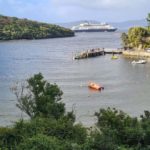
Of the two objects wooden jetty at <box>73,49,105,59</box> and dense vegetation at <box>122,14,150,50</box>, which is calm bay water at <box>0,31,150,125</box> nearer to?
wooden jetty at <box>73,49,105,59</box>

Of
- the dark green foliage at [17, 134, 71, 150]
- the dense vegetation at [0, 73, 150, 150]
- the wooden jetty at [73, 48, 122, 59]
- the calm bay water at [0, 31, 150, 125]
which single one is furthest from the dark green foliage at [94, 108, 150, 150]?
the wooden jetty at [73, 48, 122, 59]

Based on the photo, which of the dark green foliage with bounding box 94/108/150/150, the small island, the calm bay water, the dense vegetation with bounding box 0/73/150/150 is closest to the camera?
the dense vegetation with bounding box 0/73/150/150

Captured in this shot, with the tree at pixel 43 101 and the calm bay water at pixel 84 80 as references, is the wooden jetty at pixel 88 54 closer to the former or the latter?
the calm bay water at pixel 84 80

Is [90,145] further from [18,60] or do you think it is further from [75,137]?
[18,60]

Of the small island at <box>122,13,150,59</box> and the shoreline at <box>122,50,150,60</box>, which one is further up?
the small island at <box>122,13,150,59</box>

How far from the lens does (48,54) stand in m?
138

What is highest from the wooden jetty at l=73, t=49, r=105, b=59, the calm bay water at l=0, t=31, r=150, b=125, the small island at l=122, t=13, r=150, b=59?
the small island at l=122, t=13, r=150, b=59

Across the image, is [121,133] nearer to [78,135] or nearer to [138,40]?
[78,135]

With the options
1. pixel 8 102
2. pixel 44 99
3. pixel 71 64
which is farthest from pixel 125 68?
pixel 44 99

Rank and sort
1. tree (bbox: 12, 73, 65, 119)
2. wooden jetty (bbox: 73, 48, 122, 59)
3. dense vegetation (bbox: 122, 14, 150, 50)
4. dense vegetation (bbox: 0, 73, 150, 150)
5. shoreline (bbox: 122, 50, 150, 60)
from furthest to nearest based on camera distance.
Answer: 1. dense vegetation (bbox: 122, 14, 150, 50)
2. wooden jetty (bbox: 73, 48, 122, 59)
3. shoreline (bbox: 122, 50, 150, 60)
4. tree (bbox: 12, 73, 65, 119)
5. dense vegetation (bbox: 0, 73, 150, 150)

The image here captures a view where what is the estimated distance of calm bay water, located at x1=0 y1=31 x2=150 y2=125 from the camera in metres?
54.5

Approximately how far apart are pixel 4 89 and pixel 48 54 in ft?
226

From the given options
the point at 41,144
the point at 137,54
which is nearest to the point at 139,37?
the point at 137,54

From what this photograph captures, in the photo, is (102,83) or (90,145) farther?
(102,83)
